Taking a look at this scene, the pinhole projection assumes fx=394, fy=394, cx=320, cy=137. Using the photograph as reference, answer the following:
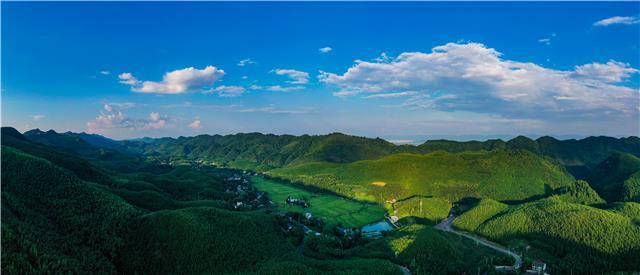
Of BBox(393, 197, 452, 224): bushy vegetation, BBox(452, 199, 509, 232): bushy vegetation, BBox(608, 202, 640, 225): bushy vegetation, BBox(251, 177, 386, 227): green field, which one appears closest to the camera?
BBox(608, 202, 640, 225): bushy vegetation

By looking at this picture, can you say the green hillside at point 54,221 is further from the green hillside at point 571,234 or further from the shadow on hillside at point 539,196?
the shadow on hillside at point 539,196

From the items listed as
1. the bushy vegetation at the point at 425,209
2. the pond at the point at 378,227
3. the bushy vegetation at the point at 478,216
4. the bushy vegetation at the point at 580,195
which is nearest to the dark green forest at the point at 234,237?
the bushy vegetation at the point at 478,216

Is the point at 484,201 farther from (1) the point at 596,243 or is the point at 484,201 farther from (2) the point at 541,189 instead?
(2) the point at 541,189

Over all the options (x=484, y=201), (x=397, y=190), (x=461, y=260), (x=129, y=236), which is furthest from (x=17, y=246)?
(x=397, y=190)

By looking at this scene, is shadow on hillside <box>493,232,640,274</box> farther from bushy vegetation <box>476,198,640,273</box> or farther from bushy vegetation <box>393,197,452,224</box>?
bushy vegetation <box>393,197,452,224</box>

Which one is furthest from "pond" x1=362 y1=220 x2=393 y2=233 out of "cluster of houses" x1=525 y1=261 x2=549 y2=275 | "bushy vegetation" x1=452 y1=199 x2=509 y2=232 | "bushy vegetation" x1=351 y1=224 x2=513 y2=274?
"cluster of houses" x1=525 y1=261 x2=549 y2=275
